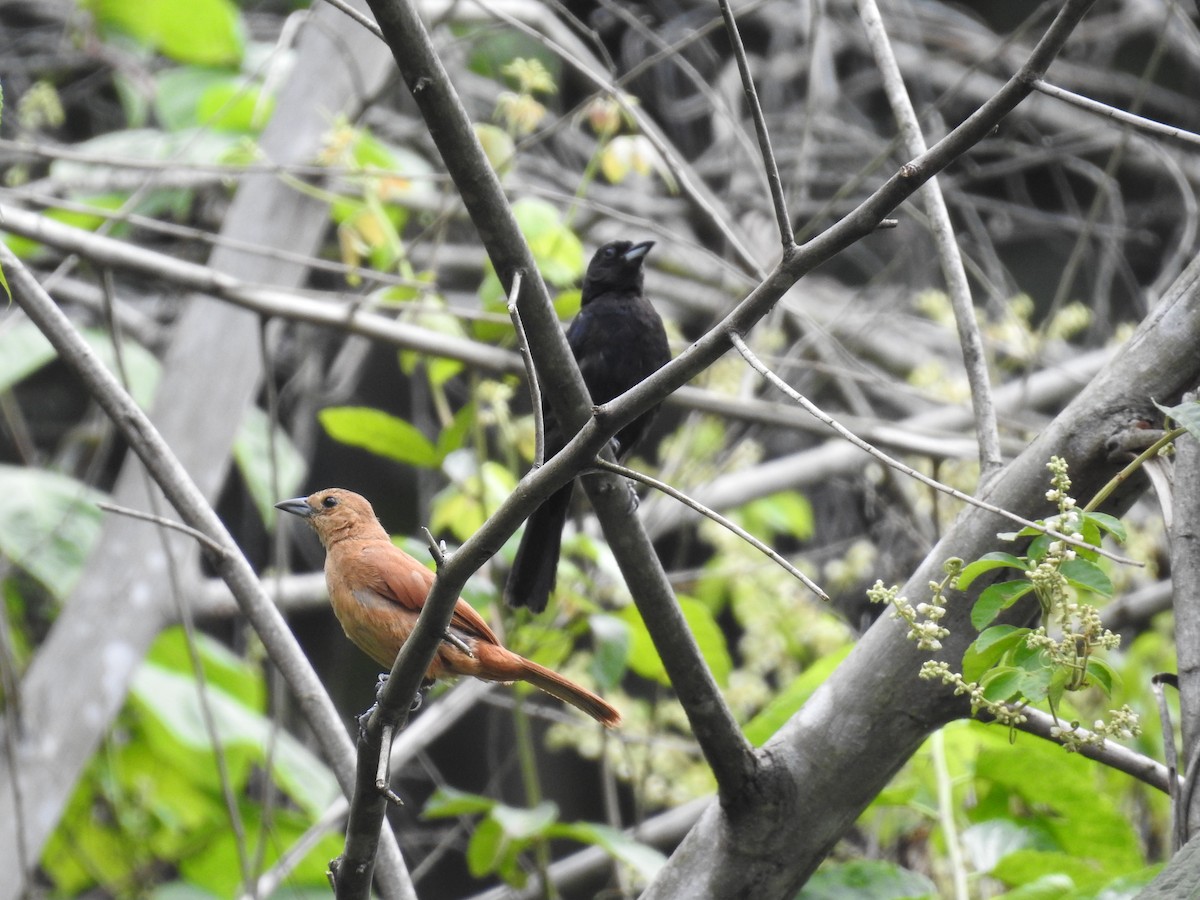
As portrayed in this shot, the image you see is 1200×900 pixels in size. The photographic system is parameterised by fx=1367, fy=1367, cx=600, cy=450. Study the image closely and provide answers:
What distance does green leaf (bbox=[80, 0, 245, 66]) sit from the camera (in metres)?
4.65

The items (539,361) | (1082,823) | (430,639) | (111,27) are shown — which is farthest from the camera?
(111,27)

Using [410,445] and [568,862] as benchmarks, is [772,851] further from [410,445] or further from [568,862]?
[568,862]

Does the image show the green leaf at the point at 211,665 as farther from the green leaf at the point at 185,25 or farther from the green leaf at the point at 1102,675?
the green leaf at the point at 1102,675

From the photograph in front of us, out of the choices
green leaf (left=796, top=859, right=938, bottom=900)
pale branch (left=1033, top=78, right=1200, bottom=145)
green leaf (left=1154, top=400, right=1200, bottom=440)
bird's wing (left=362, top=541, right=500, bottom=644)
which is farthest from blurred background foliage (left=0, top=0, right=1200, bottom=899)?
pale branch (left=1033, top=78, right=1200, bottom=145)

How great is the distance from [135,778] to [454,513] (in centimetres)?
232

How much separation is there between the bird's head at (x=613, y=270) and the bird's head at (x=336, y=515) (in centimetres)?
128

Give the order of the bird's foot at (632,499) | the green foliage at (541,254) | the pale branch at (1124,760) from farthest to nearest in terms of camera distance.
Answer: the green foliage at (541,254), the bird's foot at (632,499), the pale branch at (1124,760)

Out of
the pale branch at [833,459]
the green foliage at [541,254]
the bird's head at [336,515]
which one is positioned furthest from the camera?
the pale branch at [833,459]

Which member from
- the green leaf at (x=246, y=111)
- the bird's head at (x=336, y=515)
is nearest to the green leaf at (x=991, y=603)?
the bird's head at (x=336, y=515)

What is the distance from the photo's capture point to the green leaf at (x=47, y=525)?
422cm

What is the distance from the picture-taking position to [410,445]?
3205 millimetres

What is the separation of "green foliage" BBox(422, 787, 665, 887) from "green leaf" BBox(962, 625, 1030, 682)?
4.11 ft

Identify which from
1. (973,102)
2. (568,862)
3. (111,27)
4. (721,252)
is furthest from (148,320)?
(973,102)

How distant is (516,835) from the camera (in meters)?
2.90
